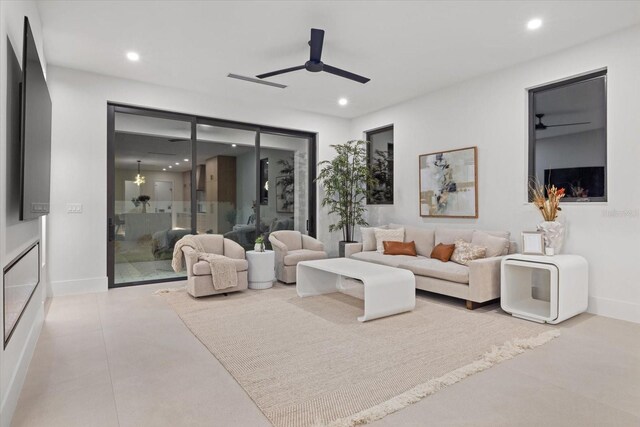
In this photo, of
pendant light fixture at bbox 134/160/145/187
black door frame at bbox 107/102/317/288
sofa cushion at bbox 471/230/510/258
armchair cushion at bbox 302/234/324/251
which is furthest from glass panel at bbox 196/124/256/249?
sofa cushion at bbox 471/230/510/258

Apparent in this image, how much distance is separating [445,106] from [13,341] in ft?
18.1

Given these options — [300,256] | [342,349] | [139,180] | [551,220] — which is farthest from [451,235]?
[139,180]

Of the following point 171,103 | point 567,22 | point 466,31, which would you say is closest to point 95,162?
point 171,103

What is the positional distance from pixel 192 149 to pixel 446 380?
4.85 metres

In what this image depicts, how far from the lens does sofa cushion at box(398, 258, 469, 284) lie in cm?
409

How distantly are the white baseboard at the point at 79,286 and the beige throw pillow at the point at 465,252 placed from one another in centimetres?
468

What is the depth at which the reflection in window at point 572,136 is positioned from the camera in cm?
392

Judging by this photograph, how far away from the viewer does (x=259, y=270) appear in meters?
5.01

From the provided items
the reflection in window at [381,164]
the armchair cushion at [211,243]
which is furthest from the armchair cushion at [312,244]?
the reflection in window at [381,164]

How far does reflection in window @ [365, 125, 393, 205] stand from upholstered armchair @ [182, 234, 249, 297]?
111 inches

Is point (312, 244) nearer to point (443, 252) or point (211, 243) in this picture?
point (211, 243)

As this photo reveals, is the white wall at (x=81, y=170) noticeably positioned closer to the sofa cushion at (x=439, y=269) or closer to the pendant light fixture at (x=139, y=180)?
the pendant light fixture at (x=139, y=180)

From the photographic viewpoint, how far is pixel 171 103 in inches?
212

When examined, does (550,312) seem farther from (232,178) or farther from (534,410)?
(232,178)
